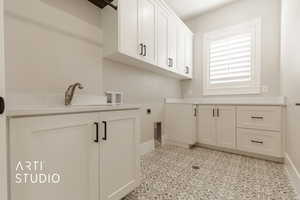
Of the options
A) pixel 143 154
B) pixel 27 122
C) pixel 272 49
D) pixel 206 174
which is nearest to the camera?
pixel 27 122

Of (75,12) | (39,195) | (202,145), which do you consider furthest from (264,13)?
(39,195)

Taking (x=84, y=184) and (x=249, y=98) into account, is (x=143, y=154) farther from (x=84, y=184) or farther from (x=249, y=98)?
(x=249, y=98)

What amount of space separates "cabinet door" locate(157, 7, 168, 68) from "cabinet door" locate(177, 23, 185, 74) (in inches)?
18.6

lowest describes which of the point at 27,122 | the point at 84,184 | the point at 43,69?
the point at 84,184

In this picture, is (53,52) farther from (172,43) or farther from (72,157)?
(172,43)

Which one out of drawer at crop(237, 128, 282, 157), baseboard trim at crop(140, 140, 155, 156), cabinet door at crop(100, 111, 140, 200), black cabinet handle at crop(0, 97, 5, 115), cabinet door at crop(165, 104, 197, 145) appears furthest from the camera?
cabinet door at crop(165, 104, 197, 145)

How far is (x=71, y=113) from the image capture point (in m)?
0.90

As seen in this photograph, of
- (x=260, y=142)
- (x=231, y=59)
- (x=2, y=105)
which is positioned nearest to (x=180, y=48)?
(x=231, y=59)

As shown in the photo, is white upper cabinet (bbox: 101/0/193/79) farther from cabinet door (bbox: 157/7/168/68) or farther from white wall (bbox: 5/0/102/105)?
white wall (bbox: 5/0/102/105)

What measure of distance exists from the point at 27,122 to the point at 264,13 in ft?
12.0

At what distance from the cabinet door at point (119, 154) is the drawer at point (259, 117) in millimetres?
1847

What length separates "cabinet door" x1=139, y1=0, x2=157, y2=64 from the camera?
6.46 ft

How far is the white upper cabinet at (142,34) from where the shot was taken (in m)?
1.70

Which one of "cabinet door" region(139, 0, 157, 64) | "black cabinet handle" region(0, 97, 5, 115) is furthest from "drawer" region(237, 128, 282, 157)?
"black cabinet handle" region(0, 97, 5, 115)
